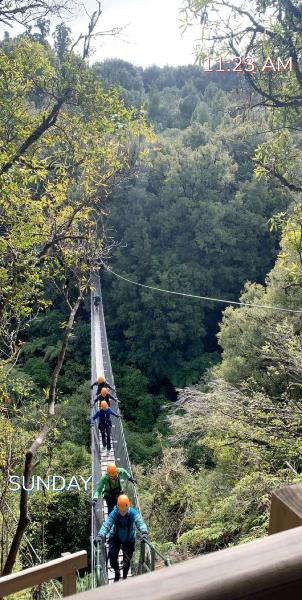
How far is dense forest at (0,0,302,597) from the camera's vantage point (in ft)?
11.5

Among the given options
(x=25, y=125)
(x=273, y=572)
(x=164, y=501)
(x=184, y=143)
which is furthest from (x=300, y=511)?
(x=184, y=143)

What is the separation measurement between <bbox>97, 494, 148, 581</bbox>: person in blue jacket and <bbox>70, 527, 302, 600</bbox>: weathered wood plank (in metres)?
2.76

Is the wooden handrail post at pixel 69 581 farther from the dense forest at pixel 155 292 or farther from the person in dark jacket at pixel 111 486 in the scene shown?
the person in dark jacket at pixel 111 486

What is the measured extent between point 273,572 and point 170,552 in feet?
17.0

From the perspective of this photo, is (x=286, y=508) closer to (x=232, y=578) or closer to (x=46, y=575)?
(x=232, y=578)

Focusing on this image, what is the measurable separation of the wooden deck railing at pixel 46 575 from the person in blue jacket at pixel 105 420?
4154 mm

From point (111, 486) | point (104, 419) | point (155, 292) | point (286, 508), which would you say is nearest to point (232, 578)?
point (286, 508)

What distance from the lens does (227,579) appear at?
32 centimetres

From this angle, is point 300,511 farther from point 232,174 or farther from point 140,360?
point 232,174

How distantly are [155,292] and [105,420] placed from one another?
36.5 feet

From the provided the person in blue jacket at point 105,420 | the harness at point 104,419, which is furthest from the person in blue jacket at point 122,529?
the harness at point 104,419

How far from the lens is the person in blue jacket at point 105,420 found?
562 centimetres

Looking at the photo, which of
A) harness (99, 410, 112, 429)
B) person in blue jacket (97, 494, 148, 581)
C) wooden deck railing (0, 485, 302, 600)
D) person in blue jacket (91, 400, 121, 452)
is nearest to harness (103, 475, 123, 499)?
person in blue jacket (97, 494, 148, 581)

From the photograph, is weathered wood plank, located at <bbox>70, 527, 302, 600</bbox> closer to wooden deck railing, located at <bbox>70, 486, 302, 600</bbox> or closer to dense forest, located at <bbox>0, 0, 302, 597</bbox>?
wooden deck railing, located at <bbox>70, 486, 302, 600</bbox>
